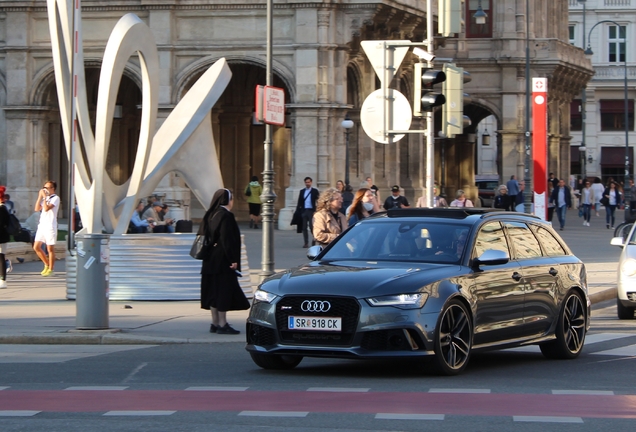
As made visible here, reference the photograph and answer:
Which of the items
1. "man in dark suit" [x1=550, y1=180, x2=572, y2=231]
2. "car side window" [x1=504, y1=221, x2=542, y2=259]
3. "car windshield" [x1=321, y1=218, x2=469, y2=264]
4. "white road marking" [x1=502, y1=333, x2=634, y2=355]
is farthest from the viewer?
"man in dark suit" [x1=550, y1=180, x2=572, y2=231]

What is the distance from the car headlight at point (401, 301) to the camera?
412 inches

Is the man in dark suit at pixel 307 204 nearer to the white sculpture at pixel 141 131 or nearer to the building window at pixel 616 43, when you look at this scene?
the white sculpture at pixel 141 131

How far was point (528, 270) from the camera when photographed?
39.9 feet

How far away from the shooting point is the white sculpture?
19.0 m

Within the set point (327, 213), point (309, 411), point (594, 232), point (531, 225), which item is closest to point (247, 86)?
point (594, 232)

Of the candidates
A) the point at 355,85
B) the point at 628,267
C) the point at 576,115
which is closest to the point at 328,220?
the point at 628,267

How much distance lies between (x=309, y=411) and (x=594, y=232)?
3444 centimetres

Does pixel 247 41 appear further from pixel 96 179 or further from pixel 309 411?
pixel 309 411

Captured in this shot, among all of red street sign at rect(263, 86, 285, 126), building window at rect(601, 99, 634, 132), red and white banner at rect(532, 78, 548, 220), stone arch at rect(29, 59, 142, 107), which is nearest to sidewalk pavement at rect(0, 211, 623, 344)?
red and white banner at rect(532, 78, 548, 220)

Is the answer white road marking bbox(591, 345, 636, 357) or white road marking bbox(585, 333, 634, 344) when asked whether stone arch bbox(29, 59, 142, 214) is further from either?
white road marking bbox(591, 345, 636, 357)

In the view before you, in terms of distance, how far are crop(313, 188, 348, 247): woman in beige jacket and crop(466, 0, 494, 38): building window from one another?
43.6 m

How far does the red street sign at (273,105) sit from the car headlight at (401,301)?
8.36 m

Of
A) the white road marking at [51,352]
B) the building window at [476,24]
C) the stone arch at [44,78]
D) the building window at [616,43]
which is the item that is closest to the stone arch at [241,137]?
the stone arch at [44,78]

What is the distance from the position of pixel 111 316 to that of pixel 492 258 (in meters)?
6.54
